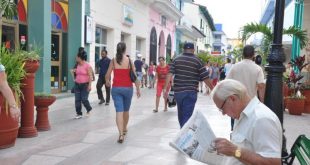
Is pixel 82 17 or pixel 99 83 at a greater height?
pixel 82 17

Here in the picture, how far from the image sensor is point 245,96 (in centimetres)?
246

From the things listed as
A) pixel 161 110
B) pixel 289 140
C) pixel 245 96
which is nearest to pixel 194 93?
pixel 289 140

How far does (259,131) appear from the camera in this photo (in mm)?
2350

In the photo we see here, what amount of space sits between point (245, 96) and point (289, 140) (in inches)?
224

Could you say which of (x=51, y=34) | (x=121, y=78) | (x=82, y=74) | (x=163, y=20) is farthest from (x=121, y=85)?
(x=163, y=20)

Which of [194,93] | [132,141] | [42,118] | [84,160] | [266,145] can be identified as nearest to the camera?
[266,145]

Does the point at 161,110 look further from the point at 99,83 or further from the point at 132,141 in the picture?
the point at 132,141

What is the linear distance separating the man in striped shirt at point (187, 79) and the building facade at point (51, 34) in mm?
6308

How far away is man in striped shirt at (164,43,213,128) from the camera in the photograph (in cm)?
632

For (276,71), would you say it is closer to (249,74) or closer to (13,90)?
(249,74)

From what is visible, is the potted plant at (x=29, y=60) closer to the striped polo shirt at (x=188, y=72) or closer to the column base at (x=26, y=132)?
the column base at (x=26, y=132)

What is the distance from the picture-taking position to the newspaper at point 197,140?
2.46 metres

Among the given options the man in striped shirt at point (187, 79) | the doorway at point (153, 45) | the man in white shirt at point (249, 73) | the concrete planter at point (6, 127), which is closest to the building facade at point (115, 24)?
the doorway at point (153, 45)

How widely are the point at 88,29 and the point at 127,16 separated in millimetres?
5075
